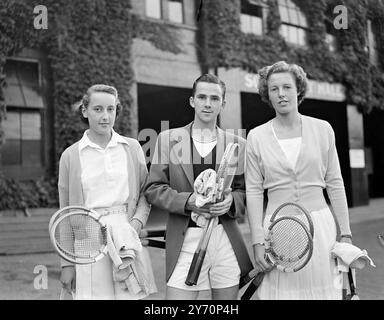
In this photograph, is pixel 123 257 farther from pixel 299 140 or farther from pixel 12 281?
pixel 12 281

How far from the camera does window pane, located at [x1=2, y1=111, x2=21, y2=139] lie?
867cm

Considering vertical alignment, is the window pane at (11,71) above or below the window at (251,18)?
below

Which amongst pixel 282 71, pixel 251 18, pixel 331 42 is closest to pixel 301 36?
pixel 331 42

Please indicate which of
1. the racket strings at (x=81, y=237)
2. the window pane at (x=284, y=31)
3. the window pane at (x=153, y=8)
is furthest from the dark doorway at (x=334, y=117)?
the racket strings at (x=81, y=237)

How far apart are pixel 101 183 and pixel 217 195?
2.32 ft

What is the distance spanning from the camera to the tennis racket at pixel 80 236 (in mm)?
2541

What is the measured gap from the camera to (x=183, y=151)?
2.84m

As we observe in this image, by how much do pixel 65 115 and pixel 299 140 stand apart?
7.03 meters

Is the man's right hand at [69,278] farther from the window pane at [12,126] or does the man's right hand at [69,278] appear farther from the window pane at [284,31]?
the window pane at [284,31]

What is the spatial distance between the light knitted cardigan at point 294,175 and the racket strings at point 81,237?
0.87 meters

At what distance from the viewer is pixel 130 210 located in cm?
287

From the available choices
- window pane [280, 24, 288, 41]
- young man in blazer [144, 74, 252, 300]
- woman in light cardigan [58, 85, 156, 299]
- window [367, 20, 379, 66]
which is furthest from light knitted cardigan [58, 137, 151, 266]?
window pane [280, 24, 288, 41]

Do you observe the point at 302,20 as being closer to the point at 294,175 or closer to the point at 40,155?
the point at 40,155

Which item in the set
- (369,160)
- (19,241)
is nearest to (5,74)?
(19,241)
